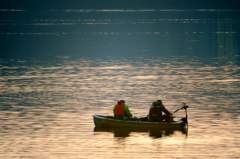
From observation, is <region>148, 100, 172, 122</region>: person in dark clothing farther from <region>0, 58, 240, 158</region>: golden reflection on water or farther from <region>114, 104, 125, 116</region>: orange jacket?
<region>114, 104, 125, 116</region>: orange jacket

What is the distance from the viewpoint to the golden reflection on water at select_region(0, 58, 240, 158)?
23359 mm

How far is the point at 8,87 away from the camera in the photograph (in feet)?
145

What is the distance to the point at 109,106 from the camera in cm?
3506

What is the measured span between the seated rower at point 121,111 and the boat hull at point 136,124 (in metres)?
0.29

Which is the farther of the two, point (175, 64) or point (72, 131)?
point (175, 64)

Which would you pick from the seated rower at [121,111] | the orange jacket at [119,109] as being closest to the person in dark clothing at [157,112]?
the seated rower at [121,111]

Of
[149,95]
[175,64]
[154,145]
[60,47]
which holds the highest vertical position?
[60,47]

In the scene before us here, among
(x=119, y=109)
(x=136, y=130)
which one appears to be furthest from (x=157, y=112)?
(x=119, y=109)

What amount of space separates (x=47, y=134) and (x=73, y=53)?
2196 inches

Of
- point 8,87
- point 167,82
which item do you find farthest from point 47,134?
point 167,82

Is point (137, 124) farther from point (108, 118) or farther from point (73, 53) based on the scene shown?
point (73, 53)

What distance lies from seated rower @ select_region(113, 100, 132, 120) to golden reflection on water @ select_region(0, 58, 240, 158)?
1.26m

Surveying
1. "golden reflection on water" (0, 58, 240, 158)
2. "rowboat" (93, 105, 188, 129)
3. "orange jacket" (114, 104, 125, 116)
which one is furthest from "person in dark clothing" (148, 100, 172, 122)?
"orange jacket" (114, 104, 125, 116)

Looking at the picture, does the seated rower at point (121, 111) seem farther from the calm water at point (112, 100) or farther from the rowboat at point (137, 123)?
the calm water at point (112, 100)
